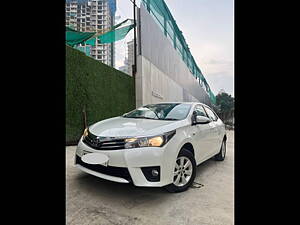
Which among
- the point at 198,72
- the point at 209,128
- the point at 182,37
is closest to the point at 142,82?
the point at 209,128

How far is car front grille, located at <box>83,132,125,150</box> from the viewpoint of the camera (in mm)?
1876

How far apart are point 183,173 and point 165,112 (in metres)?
0.99

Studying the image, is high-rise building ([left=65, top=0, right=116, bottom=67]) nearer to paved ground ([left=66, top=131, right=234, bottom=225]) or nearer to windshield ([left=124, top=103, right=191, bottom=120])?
windshield ([left=124, top=103, right=191, bottom=120])

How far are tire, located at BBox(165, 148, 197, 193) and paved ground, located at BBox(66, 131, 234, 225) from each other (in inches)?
3.4

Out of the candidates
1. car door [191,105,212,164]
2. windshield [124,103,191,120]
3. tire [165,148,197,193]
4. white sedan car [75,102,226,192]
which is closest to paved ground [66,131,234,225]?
tire [165,148,197,193]

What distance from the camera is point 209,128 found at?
2891 millimetres

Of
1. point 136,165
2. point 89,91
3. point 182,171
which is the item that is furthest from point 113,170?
point 89,91

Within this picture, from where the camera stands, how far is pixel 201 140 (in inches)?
102

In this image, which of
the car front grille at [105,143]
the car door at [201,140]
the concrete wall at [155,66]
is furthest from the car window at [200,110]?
the concrete wall at [155,66]

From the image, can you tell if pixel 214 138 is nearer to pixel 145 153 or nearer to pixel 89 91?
pixel 145 153

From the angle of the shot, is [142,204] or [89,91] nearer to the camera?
[142,204]

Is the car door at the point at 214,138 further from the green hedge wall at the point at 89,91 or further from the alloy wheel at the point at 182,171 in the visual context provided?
the green hedge wall at the point at 89,91
